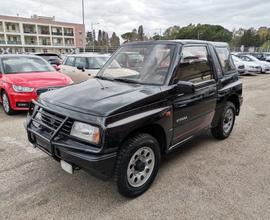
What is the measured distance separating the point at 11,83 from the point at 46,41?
6682cm

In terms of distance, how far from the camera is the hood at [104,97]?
8.12ft

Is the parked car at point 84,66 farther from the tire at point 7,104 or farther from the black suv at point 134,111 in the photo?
the black suv at point 134,111

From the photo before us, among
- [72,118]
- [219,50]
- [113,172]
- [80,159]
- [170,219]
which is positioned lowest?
[170,219]

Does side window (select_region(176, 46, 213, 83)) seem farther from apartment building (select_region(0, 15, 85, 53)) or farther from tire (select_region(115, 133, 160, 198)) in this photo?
apartment building (select_region(0, 15, 85, 53))

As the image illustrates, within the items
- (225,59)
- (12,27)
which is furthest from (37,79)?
(12,27)

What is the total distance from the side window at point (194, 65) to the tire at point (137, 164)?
42.1 inches

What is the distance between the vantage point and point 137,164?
2787 mm

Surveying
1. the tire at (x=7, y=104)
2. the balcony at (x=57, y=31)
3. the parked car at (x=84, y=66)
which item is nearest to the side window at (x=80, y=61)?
the parked car at (x=84, y=66)

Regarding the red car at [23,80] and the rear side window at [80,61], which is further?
the rear side window at [80,61]

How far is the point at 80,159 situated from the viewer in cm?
234

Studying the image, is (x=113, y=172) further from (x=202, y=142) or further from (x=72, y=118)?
(x=202, y=142)

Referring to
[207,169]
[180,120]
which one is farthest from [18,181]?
[207,169]

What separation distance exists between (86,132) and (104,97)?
0.51 meters

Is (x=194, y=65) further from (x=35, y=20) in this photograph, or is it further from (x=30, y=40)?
(x=30, y=40)
